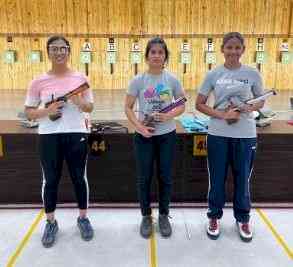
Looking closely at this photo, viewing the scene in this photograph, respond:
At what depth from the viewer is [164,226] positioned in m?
2.84

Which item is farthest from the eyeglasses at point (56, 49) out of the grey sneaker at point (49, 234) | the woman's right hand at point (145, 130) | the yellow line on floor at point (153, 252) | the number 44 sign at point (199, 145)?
the yellow line on floor at point (153, 252)

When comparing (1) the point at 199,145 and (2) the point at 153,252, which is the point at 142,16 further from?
(2) the point at 153,252

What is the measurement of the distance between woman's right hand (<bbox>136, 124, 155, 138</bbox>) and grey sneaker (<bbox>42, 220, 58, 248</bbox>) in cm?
100

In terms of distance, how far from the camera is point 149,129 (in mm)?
2602

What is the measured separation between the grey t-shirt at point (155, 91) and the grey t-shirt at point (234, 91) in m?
0.26

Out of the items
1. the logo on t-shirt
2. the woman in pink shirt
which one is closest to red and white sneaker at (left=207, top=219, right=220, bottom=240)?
the logo on t-shirt

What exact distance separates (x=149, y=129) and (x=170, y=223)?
2.96 feet

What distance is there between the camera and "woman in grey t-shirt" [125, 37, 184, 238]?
258 cm

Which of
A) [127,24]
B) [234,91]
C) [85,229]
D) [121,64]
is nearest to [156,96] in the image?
[234,91]

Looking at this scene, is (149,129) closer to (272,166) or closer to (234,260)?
(234,260)

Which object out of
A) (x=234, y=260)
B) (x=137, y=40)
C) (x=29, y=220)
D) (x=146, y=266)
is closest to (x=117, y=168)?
(x=29, y=220)

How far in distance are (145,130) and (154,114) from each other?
0.13 m

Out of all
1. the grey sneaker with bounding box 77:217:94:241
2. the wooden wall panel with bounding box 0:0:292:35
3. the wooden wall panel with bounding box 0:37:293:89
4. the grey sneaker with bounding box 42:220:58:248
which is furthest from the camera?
the wooden wall panel with bounding box 0:37:293:89

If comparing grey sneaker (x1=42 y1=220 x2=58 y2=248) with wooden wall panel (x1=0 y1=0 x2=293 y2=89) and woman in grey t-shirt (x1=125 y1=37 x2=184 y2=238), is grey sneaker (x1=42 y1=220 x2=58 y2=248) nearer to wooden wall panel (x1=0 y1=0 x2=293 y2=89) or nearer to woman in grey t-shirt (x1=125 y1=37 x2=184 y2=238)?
woman in grey t-shirt (x1=125 y1=37 x2=184 y2=238)
